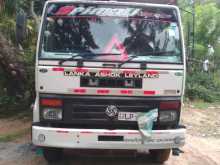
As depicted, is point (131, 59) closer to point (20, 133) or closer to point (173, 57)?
point (173, 57)

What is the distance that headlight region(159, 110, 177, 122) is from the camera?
21.7 feet

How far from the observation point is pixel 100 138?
641cm

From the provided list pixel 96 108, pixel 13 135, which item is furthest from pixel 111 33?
pixel 13 135

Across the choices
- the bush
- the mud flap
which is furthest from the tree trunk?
the bush

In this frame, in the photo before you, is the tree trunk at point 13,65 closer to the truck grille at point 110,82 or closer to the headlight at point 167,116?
the truck grille at point 110,82

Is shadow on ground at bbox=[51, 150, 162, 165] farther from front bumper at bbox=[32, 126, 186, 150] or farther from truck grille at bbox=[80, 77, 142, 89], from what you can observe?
truck grille at bbox=[80, 77, 142, 89]

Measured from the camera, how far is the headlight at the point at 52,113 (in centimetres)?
652

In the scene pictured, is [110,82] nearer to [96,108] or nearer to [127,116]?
[96,108]

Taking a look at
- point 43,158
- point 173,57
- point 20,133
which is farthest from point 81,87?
point 20,133

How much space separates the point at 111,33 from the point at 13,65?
4.87m

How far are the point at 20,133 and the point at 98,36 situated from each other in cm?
371

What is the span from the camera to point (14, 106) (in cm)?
1147

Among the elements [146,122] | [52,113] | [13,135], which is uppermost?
[52,113]

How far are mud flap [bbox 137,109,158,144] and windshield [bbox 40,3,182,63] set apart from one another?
0.72 meters
